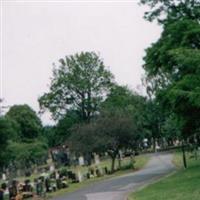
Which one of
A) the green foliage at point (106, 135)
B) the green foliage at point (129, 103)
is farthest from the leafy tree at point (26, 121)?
the green foliage at point (106, 135)

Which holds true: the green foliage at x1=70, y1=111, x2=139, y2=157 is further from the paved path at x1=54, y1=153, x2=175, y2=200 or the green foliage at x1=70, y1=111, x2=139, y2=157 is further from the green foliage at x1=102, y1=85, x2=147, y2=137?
the green foliage at x1=102, y1=85, x2=147, y2=137

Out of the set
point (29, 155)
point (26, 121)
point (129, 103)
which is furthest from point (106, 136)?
point (26, 121)

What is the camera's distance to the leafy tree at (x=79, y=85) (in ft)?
292

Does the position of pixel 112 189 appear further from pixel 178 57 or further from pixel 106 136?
pixel 106 136

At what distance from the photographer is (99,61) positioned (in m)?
90.2

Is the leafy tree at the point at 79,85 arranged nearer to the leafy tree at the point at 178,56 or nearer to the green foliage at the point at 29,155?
the green foliage at the point at 29,155

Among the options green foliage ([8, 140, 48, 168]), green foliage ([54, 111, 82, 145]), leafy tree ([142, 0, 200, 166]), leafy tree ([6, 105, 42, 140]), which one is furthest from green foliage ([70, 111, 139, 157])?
leafy tree ([6, 105, 42, 140])

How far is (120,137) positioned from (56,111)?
3581 cm

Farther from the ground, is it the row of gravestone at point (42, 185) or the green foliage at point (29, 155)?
the green foliage at point (29, 155)

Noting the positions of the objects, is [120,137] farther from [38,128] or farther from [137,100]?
[38,128]

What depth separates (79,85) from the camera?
88.2 m

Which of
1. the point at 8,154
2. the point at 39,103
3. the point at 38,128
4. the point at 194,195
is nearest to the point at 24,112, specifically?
the point at 38,128

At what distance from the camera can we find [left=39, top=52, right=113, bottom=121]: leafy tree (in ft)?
292

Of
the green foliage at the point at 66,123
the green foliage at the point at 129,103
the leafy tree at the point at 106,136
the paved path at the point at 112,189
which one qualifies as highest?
the green foliage at the point at 129,103
